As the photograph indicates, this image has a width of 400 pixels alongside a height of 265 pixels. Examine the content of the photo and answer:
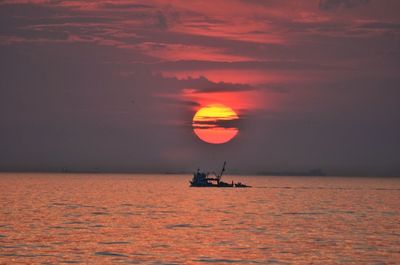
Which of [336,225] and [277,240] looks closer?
[277,240]

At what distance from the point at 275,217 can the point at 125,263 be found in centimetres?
5939

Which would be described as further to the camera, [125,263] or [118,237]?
[118,237]

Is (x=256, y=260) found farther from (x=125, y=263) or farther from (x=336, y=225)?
(x=336, y=225)

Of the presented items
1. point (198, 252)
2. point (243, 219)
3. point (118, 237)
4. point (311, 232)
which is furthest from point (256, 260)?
point (243, 219)

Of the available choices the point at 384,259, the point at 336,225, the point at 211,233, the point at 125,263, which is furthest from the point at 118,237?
the point at 336,225

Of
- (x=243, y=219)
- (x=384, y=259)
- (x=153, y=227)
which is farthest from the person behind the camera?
(x=243, y=219)

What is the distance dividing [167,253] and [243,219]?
45.6 meters

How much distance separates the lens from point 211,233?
85.9 meters

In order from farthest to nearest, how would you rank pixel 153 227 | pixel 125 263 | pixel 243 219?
pixel 243 219 → pixel 153 227 → pixel 125 263

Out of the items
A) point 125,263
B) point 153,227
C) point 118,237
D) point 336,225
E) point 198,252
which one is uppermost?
point 336,225

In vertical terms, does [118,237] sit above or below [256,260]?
above

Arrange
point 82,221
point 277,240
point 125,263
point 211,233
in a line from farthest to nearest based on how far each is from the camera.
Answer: point 82,221 < point 211,233 < point 277,240 < point 125,263

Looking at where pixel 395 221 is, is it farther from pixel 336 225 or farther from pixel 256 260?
pixel 256 260

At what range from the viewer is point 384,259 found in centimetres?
6450
